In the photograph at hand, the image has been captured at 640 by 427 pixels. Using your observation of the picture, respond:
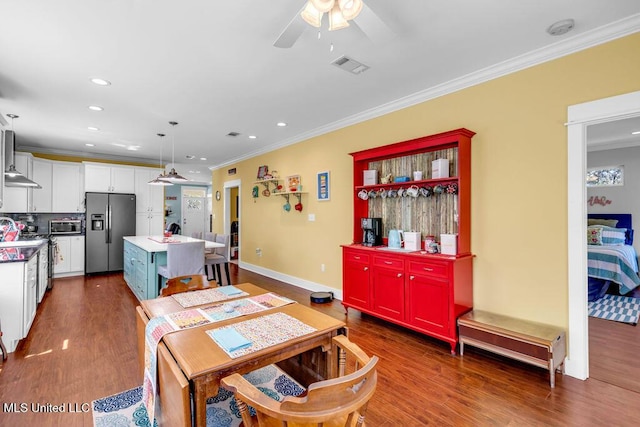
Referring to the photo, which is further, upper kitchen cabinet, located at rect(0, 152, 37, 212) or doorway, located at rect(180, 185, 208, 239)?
doorway, located at rect(180, 185, 208, 239)

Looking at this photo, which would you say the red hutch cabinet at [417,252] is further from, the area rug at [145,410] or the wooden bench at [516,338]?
the area rug at [145,410]

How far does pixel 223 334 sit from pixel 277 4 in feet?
6.72

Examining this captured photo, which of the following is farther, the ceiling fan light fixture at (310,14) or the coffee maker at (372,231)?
the coffee maker at (372,231)

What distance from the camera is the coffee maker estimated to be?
12.3 feet

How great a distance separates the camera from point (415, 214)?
3.52 m

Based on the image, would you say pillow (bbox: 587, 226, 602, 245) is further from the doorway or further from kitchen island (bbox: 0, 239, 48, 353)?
the doorway

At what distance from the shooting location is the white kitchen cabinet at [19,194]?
5387 millimetres

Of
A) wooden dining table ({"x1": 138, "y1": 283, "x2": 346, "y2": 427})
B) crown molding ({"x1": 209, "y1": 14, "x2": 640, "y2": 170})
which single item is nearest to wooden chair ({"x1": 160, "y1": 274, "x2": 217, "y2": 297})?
wooden dining table ({"x1": 138, "y1": 283, "x2": 346, "y2": 427})

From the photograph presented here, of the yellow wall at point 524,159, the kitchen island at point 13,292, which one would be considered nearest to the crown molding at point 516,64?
the yellow wall at point 524,159

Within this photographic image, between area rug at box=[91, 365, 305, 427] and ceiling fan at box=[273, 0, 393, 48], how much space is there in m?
2.21

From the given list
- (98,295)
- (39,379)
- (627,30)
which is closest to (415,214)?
(627,30)

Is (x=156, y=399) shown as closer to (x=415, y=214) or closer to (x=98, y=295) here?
(x=415, y=214)

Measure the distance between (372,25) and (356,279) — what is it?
Answer: 9.07 ft

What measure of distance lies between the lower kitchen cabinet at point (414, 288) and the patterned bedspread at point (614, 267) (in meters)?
3.12
